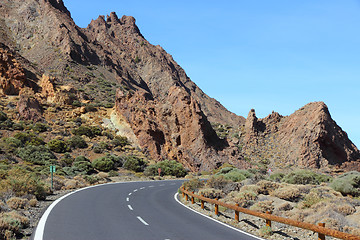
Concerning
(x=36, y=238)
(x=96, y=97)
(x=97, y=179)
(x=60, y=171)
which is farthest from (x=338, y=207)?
(x=96, y=97)

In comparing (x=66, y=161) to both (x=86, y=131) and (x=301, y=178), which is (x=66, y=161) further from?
(x=301, y=178)

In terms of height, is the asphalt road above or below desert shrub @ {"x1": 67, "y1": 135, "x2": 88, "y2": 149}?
below

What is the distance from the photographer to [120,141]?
175 ft

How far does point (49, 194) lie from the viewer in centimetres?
2030

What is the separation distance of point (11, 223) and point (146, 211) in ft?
20.4

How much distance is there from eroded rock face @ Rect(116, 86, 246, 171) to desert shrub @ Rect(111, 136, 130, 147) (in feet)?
7.05

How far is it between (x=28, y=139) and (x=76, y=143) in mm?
6558

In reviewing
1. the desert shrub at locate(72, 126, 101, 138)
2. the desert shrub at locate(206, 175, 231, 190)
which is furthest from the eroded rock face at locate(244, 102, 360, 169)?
the desert shrub at locate(206, 175, 231, 190)

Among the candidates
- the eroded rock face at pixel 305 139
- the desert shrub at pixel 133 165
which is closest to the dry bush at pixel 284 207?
the desert shrub at pixel 133 165

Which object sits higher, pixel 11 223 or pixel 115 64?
pixel 115 64

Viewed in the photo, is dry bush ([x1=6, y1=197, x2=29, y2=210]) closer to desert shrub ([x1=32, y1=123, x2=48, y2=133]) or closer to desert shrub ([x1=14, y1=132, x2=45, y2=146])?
desert shrub ([x1=14, y1=132, x2=45, y2=146])

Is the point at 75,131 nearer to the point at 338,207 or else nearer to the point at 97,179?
the point at 97,179

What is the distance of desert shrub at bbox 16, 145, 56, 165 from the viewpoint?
38188 millimetres

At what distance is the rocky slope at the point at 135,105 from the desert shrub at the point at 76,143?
911 centimetres
